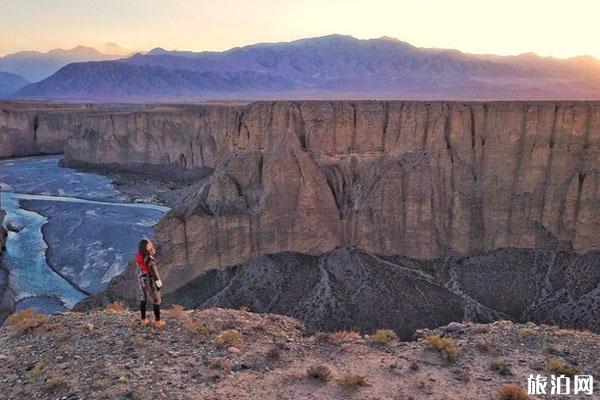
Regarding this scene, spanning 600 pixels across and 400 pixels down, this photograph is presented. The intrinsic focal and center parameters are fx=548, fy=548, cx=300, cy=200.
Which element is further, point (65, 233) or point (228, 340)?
point (65, 233)

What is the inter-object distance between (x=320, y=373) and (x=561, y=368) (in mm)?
4333

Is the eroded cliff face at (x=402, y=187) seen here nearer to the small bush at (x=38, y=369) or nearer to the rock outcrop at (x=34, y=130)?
the small bush at (x=38, y=369)

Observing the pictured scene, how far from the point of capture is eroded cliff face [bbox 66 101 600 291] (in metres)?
24.3

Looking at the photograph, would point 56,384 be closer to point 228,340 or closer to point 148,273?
point 148,273

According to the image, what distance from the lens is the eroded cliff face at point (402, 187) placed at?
958 inches

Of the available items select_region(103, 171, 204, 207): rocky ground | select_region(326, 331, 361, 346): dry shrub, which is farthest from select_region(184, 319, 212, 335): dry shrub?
select_region(103, 171, 204, 207): rocky ground

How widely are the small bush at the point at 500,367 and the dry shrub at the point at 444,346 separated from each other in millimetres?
715

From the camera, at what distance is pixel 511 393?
874 cm

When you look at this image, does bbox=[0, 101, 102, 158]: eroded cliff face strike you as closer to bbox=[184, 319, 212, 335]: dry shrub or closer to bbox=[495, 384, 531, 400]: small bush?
bbox=[184, 319, 212, 335]: dry shrub

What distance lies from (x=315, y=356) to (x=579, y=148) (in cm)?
1886

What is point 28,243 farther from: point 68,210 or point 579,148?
point 579,148

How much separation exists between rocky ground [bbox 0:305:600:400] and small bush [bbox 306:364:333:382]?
17 mm

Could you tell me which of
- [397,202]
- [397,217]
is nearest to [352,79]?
[397,202]

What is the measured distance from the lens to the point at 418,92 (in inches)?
5290
